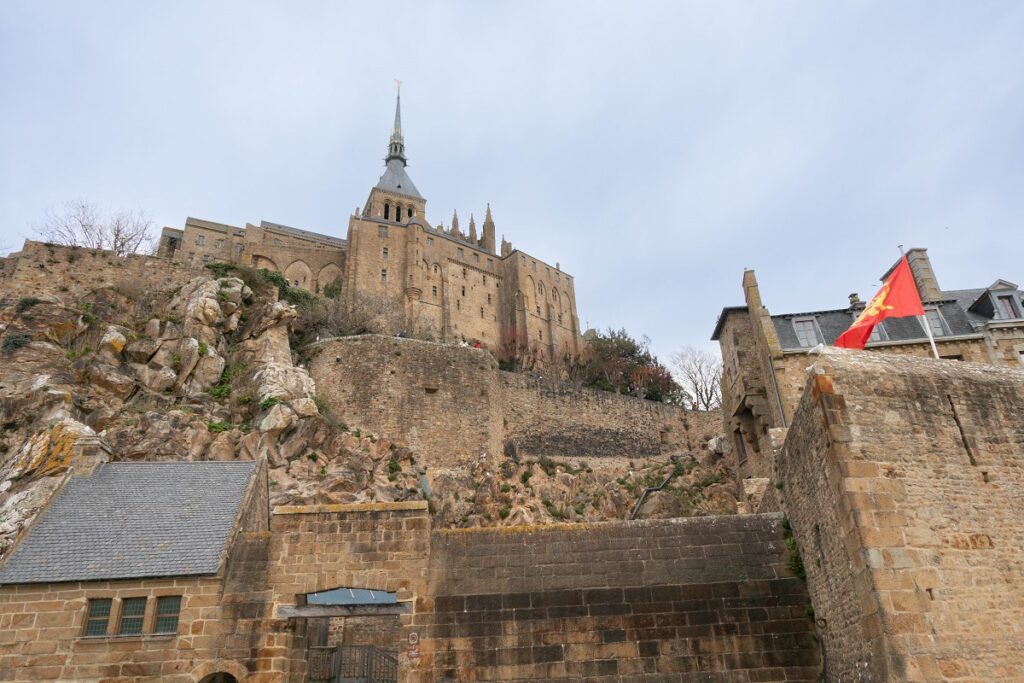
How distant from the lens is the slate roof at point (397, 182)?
71.7 m

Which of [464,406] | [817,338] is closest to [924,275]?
[817,338]

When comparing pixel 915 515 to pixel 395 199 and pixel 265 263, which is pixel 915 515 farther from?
pixel 395 199

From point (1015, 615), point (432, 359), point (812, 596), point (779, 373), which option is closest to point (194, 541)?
point (812, 596)

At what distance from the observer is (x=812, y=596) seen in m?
9.99

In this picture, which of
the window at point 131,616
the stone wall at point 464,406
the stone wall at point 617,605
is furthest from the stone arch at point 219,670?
the stone wall at point 464,406

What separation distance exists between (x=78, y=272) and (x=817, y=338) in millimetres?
29970

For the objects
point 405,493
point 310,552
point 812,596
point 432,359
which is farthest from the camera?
point 432,359

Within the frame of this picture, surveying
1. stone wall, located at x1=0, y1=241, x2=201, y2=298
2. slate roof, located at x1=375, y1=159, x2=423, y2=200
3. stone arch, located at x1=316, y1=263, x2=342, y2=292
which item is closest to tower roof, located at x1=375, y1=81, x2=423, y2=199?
slate roof, located at x1=375, y1=159, x2=423, y2=200

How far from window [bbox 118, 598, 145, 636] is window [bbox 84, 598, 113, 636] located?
241 mm

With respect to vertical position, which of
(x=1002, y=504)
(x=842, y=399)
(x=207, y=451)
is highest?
(x=207, y=451)

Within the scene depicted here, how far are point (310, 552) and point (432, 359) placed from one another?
790 inches

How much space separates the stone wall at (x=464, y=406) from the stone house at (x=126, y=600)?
16.0 metres

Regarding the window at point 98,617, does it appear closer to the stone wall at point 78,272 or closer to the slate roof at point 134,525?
the slate roof at point 134,525

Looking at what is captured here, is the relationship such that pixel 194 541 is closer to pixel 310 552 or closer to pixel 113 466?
pixel 310 552
